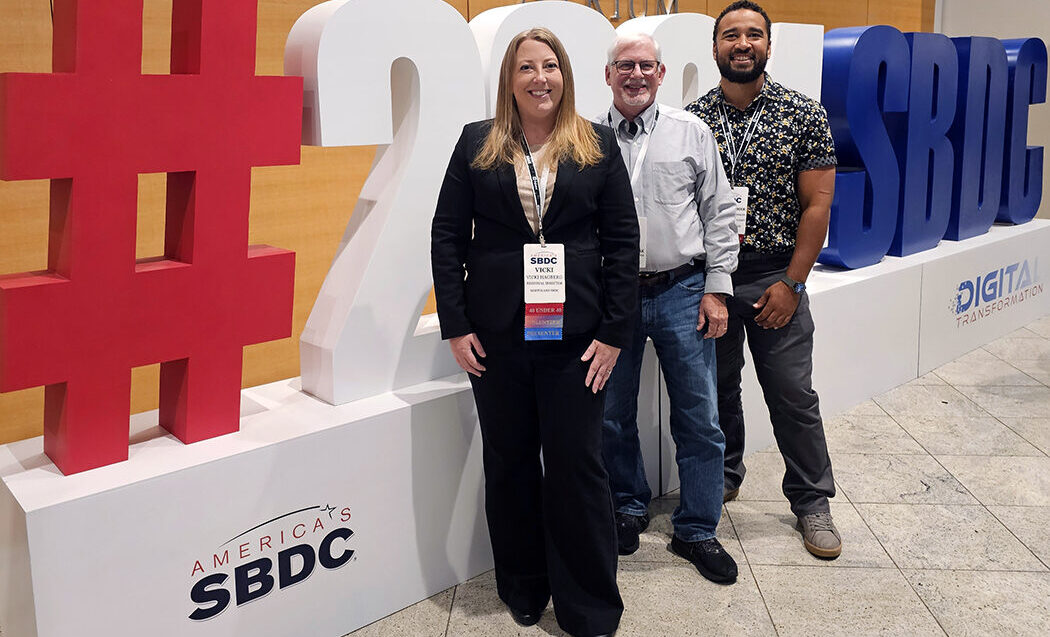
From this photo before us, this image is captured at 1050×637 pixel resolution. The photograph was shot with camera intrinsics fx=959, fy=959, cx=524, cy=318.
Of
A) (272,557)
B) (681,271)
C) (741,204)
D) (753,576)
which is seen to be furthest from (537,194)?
(753,576)

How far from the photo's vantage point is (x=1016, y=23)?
708 cm

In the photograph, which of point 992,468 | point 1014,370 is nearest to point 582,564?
point 992,468

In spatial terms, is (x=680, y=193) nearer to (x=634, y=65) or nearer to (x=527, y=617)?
(x=634, y=65)

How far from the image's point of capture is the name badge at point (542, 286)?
2.23 m

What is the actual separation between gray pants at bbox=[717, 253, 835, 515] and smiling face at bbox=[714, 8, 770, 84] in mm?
527

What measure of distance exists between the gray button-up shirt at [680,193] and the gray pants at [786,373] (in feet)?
0.85

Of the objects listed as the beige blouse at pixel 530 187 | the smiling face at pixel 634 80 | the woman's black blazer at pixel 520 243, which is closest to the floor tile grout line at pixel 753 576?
the woman's black blazer at pixel 520 243

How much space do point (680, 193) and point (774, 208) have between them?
0.41 m

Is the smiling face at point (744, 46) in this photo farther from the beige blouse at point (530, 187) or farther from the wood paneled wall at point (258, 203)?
the wood paneled wall at point (258, 203)

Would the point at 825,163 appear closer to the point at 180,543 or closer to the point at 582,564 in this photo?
the point at 582,564

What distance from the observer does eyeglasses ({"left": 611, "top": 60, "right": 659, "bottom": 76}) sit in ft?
8.04

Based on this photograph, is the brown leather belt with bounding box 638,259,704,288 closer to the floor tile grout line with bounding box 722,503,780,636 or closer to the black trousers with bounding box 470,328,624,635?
the black trousers with bounding box 470,328,624,635

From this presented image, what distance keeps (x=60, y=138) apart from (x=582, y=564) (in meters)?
1.53

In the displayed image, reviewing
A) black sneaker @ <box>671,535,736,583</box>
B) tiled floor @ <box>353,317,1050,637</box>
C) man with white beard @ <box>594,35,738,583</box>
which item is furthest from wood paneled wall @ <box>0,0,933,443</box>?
black sneaker @ <box>671,535,736,583</box>
